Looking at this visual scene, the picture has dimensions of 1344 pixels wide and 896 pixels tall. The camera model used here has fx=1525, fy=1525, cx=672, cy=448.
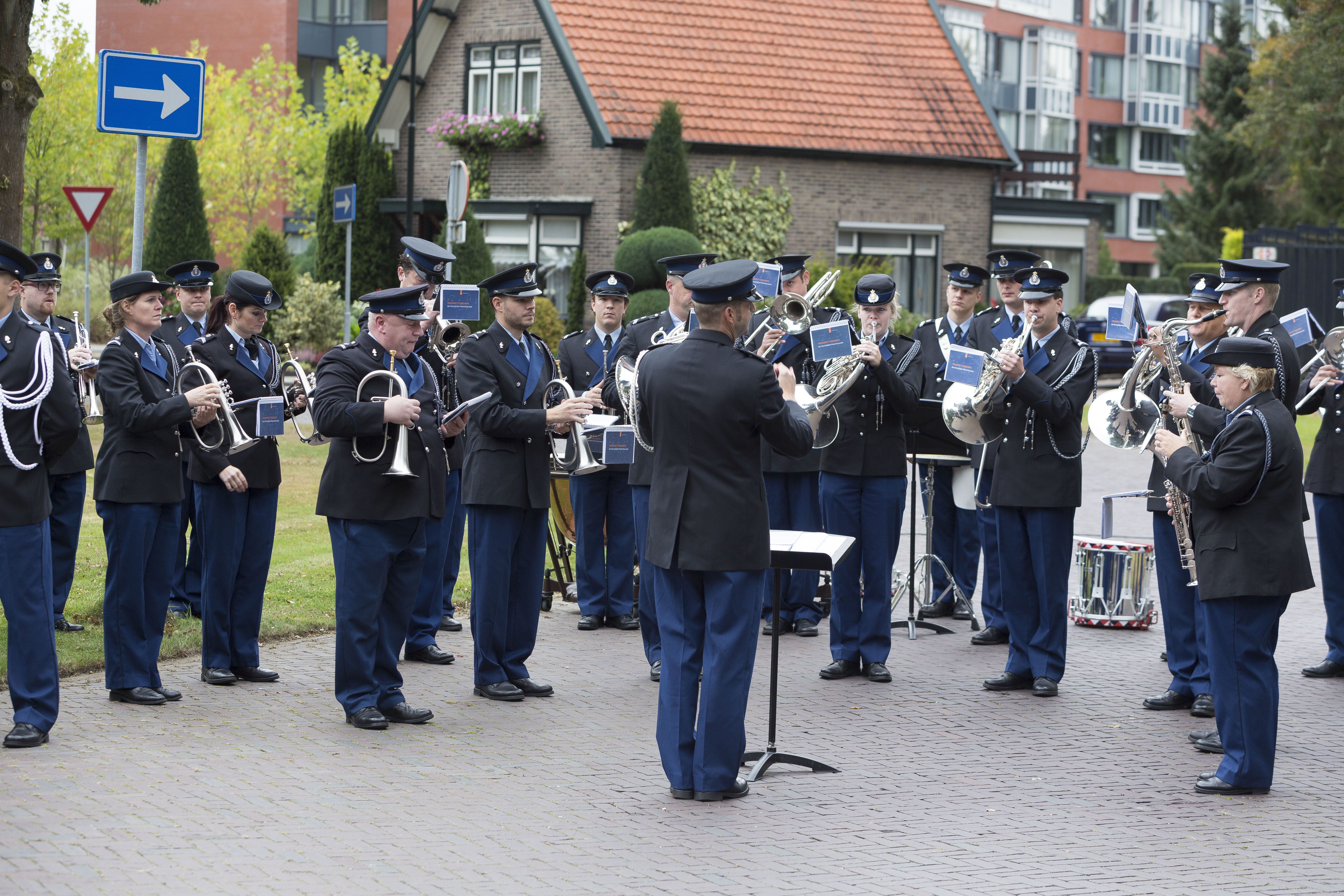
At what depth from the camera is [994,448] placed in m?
9.03

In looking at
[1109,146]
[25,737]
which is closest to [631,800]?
A: [25,737]

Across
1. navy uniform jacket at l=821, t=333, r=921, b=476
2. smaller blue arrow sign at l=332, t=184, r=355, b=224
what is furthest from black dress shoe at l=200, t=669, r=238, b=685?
smaller blue arrow sign at l=332, t=184, r=355, b=224

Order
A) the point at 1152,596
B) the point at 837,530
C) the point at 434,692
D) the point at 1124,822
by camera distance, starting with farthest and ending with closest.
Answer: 1. the point at 1152,596
2. the point at 837,530
3. the point at 434,692
4. the point at 1124,822

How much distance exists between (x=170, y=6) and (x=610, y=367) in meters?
55.2

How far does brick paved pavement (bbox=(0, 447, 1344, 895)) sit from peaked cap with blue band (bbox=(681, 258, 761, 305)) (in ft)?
7.10

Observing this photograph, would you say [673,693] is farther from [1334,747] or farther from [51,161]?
[51,161]

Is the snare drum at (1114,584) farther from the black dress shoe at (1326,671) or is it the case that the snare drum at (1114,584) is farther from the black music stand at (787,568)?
the black music stand at (787,568)

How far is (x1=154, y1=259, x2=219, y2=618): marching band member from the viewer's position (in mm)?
9141

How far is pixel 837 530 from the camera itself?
9.13 metres

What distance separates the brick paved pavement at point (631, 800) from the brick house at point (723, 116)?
2121cm

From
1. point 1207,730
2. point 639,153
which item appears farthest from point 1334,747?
point 639,153

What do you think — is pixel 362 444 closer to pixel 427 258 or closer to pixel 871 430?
pixel 427 258

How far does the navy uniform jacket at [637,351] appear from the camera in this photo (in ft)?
28.9

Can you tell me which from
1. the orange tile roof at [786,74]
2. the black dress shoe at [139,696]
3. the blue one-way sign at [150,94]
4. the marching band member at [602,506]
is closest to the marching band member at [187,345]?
the black dress shoe at [139,696]
